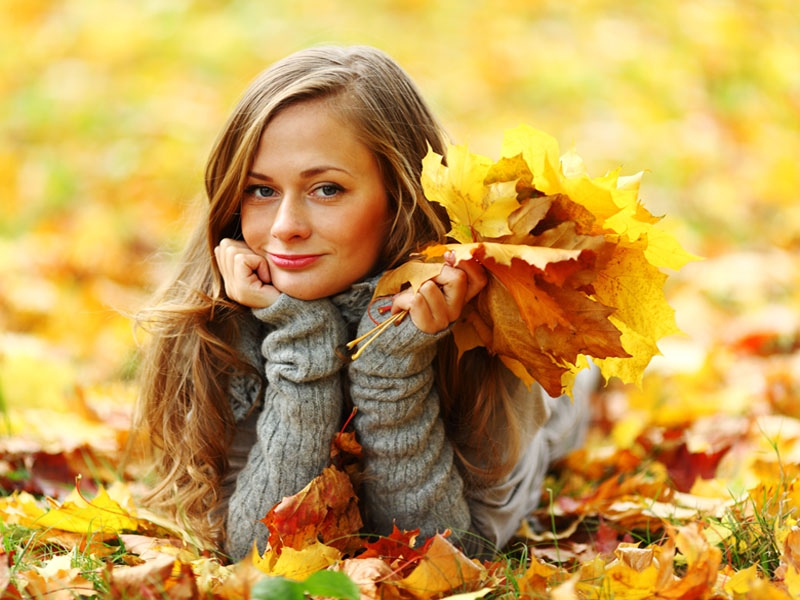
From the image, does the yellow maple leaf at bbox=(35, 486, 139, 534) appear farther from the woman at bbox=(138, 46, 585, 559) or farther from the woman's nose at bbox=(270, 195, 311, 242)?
the woman's nose at bbox=(270, 195, 311, 242)

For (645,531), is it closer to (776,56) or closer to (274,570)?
(274,570)

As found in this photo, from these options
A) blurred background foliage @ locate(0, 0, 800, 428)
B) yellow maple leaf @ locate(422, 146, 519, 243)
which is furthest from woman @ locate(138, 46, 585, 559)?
blurred background foliage @ locate(0, 0, 800, 428)

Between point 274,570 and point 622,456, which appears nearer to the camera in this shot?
point 274,570

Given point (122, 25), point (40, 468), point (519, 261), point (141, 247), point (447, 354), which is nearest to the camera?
point (519, 261)

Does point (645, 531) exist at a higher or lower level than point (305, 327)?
lower

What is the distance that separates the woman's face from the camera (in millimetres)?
1792

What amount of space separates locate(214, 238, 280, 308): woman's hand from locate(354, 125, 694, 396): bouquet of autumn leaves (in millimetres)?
367

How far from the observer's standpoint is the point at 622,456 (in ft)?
8.50

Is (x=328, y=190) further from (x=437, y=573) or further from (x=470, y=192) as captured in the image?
(x=437, y=573)

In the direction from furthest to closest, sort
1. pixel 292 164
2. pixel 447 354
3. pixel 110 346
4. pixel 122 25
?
pixel 122 25 → pixel 110 346 → pixel 447 354 → pixel 292 164

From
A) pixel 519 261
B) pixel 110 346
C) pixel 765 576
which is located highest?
pixel 519 261

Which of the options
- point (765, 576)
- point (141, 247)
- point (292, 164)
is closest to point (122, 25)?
point (141, 247)

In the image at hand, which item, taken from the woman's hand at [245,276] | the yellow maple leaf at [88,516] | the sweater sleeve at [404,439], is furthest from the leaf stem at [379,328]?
the yellow maple leaf at [88,516]

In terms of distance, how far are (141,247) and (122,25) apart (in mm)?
2499
